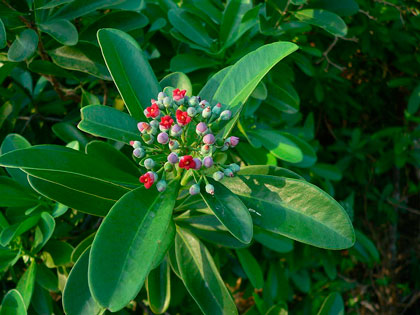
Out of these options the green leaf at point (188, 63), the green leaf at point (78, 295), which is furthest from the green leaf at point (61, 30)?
the green leaf at point (78, 295)

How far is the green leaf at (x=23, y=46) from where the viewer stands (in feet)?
5.63

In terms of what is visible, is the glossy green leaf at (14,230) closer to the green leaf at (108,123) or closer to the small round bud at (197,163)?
the green leaf at (108,123)

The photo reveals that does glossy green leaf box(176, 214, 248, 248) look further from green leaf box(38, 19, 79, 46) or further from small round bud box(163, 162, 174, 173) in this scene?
green leaf box(38, 19, 79, 46)

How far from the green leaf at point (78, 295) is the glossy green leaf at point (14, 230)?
40 cm

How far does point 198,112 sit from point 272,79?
1009mm

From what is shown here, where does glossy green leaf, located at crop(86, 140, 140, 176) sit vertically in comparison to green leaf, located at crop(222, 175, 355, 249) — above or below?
below

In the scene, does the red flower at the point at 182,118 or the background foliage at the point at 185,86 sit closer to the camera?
the red flower at the point at 182,118

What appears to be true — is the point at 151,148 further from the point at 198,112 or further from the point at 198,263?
the point at 198,263

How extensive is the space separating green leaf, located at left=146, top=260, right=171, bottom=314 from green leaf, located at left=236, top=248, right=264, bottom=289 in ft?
1.66

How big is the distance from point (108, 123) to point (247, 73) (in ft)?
1.57

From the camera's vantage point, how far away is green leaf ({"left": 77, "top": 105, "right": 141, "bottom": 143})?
1.32 meters

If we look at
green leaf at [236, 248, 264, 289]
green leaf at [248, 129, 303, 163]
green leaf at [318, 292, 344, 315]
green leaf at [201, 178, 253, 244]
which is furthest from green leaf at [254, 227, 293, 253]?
green leaf at [201, 178, 253, 244]

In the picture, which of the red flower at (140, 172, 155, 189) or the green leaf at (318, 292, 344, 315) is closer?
the red flower at (140, 172, 155, 189)

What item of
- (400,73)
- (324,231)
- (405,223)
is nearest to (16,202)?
(324,231)
